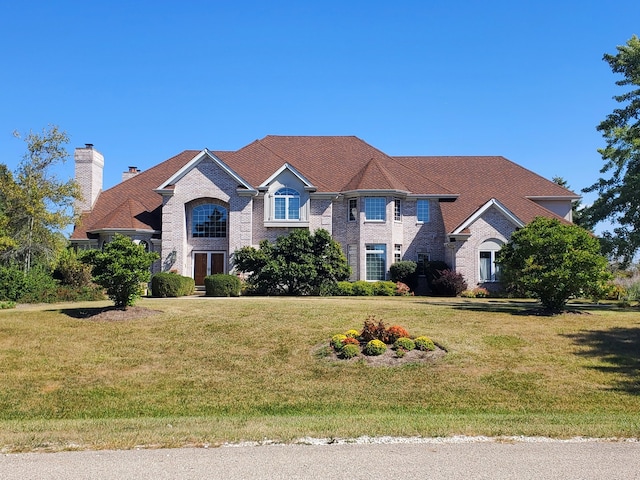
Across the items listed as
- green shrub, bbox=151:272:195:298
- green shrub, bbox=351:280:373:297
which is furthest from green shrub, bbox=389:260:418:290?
green shrub, bbox=151:272:195:298

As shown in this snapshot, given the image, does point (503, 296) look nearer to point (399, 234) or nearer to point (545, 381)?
point (399, 234)

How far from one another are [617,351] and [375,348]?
22.7 feet

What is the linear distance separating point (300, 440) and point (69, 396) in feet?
23.6

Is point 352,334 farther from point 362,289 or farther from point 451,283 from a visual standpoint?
point 451,283

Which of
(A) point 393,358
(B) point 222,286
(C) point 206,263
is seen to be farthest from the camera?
(C) point 206,263

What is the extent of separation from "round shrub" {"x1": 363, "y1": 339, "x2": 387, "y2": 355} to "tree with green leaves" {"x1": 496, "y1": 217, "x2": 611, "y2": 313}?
7363mm

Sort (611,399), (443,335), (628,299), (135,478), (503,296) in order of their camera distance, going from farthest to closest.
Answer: (503,296)
(628,299)
(443,335)
(611,399)
(135,478)

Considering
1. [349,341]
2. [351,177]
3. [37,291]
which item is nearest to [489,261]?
[351,177]

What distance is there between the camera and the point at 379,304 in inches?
922

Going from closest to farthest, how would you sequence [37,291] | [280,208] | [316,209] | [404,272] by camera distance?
1. [37,291]
2. [404,272]
3. [280,208]
4. [316,209]

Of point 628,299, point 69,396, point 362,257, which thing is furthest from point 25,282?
point 628,299

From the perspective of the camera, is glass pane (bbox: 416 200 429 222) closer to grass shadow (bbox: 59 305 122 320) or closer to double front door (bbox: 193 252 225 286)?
double front door (bbox: 193 252 225 286)

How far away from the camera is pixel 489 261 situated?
33.2 meters

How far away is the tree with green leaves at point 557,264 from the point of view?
19.9 metres
